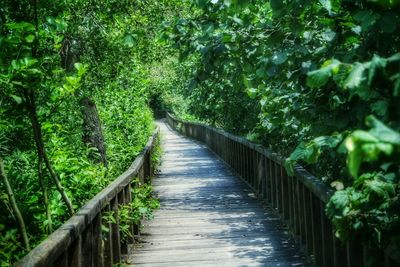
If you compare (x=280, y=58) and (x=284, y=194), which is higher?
(x=280, y=58)

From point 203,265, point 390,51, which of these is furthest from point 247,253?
point 390,51

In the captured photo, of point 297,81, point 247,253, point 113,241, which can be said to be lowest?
point 247,253

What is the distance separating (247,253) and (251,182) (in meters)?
4.91

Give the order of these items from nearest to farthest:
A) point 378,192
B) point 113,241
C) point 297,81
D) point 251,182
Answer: point 378,192 → point 297,81 → point 113,241 → point 251,182

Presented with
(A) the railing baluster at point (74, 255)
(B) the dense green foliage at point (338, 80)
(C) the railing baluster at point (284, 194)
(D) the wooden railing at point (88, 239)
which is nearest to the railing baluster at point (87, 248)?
(D) the wooden railing at point (88, 239)

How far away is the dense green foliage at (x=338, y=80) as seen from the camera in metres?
1.72

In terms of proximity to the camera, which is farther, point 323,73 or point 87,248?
point 87,248

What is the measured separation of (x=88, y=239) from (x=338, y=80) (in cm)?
241

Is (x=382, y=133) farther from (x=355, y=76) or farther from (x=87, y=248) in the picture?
(x=87, y=248)

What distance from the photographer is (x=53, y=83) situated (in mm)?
4367

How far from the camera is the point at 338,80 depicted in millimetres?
2141

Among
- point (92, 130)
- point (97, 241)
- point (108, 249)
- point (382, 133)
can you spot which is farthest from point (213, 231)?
point (382, 133)

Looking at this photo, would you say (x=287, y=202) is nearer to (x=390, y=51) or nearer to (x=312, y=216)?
(x=312, y=216)

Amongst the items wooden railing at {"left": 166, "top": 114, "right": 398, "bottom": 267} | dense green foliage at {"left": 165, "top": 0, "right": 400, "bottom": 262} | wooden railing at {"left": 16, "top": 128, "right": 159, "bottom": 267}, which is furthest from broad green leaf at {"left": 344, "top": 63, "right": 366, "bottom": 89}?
wooden railing at {"left": 166, "top": 114, "right": 398, "bottom": 267}
